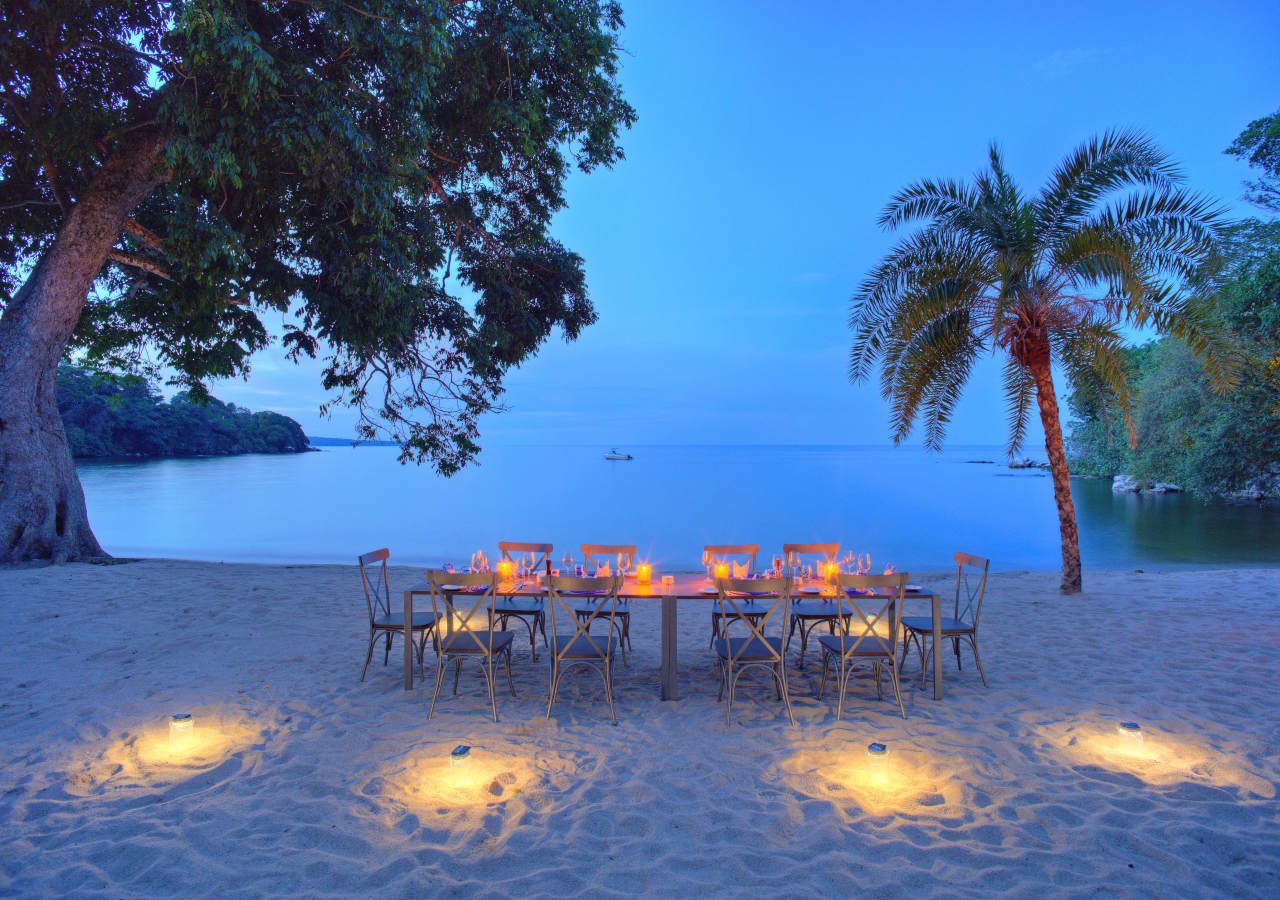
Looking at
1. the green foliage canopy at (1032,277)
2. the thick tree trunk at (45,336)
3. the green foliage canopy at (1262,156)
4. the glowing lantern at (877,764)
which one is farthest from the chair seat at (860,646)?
the green foliage canopy at (1262,156)

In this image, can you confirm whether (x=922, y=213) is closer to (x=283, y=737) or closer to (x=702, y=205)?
(x=283, y=737)

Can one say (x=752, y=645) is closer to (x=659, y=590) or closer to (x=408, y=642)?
(x=659, y=590)

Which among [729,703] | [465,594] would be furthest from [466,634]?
[729,703]

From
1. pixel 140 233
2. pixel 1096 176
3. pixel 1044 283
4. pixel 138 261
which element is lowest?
pixel 1044 283

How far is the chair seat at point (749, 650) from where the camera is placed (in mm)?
4453

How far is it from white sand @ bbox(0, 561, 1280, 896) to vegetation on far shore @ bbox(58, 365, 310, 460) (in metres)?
49.5

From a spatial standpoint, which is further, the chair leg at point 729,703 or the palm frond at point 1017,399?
the palm frond at point 1017,399

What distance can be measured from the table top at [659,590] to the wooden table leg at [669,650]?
0.30 ft

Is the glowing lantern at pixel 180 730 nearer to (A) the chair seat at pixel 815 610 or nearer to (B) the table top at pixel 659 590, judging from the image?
(B) the table top at pixel 659 590

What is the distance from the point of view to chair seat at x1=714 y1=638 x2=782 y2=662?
445cm

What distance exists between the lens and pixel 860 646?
458 centimetres

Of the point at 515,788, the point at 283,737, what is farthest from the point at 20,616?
the point at 515,788

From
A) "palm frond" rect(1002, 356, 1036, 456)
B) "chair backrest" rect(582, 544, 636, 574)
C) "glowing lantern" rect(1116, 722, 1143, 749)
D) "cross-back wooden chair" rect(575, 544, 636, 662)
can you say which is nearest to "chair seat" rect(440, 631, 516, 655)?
"cross-back wooden chair" rect(575, 544, 636, 662)

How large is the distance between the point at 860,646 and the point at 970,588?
269 inches
